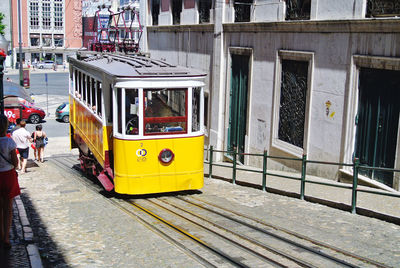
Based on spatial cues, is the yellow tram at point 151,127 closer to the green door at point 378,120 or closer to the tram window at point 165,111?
the tram window at point 165,111

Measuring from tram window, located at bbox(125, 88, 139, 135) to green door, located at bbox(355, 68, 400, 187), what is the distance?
4.95 m

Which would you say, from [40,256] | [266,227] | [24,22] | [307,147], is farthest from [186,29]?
[24,22]

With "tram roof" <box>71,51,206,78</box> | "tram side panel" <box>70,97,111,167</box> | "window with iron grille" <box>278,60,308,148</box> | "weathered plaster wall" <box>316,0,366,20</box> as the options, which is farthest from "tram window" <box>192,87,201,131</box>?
"window with iron grille" <box>278,60,308,148</box>

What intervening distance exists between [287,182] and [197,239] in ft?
16.8

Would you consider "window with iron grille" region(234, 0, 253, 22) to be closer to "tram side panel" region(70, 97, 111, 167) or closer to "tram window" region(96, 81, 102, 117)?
"tram side panel" region(70, 97, 111, 167)

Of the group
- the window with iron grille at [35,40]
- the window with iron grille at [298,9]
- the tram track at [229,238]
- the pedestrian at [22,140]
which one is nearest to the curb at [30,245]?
the tram track at [229,238]

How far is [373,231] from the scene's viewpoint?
324 inches

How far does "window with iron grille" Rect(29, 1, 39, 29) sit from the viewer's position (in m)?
89.0

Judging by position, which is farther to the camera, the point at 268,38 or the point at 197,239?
the point at 268,38

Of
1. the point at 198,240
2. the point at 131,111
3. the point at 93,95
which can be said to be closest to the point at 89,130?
the point at 93,95

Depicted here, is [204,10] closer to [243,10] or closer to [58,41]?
[243,10]

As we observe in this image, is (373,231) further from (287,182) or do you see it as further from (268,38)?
(268,38)

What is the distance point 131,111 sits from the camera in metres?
10.0

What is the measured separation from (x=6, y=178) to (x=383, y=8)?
26.5 ft
